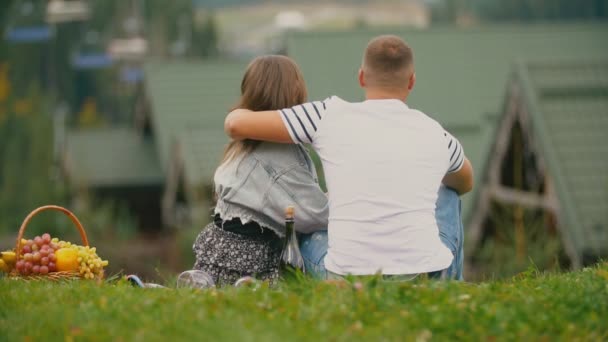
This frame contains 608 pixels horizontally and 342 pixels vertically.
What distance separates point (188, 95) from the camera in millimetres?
24875

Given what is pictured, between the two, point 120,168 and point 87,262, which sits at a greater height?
point 87,262

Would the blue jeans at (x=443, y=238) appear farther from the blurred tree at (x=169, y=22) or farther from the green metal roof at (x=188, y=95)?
the blurred tree at (x=169, y=22)

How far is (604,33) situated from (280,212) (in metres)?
17.3

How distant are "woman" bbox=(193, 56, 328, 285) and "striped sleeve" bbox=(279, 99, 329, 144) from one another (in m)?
0.49

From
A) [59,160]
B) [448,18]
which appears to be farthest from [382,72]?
[448,18]

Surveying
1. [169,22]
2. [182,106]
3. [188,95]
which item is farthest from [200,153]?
[169,22]

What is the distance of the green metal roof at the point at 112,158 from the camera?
26812 millimetres

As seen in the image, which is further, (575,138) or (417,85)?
(417,85)

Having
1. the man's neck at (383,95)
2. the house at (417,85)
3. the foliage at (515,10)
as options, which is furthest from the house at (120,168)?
the foliage at (515,10)

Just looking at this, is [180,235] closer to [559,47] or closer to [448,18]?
[559,47]


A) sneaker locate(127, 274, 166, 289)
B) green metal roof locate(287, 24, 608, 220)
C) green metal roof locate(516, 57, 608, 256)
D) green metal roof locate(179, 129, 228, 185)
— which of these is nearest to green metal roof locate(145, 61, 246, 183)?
green metal roof locate(179, 129, 228, 185)

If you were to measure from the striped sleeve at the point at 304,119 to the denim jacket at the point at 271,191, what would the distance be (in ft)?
1.64

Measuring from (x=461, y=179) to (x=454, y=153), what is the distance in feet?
1.01

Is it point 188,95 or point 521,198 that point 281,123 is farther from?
point 188,95
